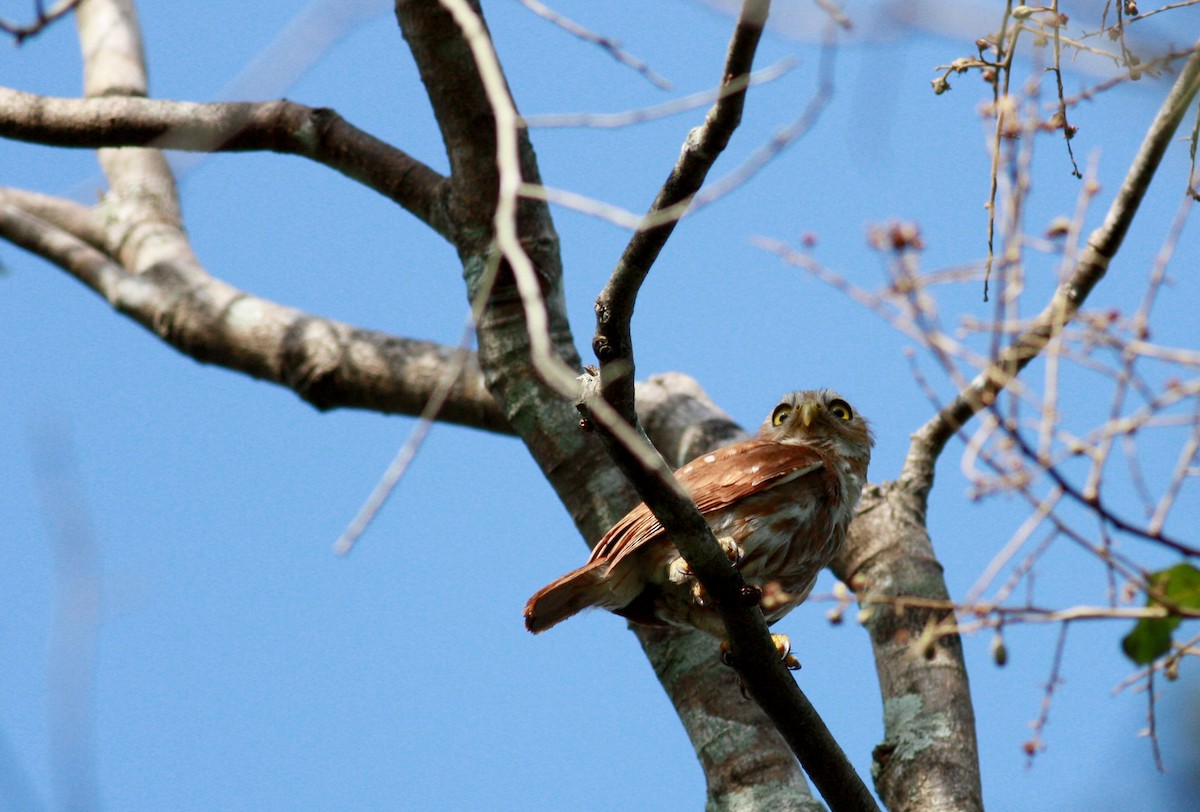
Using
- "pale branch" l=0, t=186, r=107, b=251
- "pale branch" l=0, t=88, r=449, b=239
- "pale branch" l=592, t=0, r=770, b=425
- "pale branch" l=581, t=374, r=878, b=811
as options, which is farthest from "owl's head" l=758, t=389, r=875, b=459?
"pale branch" l=0, t=186, r=107, b=251

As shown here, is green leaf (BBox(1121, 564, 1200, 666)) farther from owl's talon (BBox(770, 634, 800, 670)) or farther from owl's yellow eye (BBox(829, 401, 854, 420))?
owl's yellow eye (BBox(829, 401, 854, 420))

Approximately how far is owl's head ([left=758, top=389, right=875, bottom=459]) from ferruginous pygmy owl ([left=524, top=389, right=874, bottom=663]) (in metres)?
0.37

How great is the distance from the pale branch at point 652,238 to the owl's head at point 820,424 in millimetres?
3097

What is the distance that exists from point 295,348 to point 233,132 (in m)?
1.25

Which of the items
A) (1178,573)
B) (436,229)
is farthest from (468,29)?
(436,229)

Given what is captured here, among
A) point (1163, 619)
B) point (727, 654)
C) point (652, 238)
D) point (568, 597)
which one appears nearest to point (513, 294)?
point (568, 597)

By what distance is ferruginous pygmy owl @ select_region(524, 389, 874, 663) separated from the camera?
453cm

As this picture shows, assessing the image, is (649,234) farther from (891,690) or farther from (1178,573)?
(891,690)

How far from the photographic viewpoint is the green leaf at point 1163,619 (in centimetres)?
270

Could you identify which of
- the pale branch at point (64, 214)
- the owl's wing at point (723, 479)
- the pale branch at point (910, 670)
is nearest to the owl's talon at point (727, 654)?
the owl's wing at point (723, 479)

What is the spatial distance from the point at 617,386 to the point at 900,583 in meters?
2.57

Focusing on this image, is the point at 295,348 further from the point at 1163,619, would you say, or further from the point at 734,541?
the point at 1163,619

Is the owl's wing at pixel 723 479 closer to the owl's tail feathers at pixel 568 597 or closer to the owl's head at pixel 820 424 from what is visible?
the owl's tail feathers at pixel 568 597

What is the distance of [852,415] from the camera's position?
6.62m
